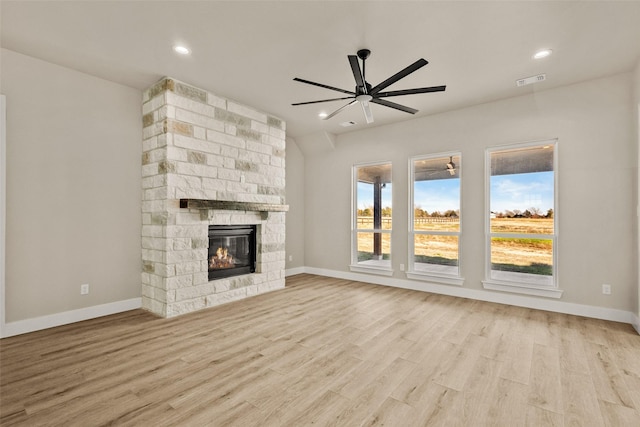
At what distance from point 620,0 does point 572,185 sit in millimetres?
2291

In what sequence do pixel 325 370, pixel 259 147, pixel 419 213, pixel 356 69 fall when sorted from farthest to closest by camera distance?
1. pixel 419 213
2. pixel 259 147
3. pixel 356 69
4. pixel 325 370

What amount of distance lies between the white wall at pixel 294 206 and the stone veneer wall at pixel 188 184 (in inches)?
68.2

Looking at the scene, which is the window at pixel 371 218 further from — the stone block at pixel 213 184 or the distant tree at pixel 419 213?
the stone block at pixel 213 184

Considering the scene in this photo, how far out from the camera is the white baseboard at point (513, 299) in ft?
12.2

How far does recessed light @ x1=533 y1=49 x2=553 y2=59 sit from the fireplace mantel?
3.90 meters

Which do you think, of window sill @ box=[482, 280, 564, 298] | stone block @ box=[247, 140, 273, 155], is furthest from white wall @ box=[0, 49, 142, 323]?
window sill @ box=[482, 280, 564, 298]

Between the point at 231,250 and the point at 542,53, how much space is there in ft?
15.5

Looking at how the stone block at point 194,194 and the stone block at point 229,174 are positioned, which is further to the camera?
the stone block at point 229,174

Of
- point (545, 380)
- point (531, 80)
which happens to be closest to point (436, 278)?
point (545, 380)

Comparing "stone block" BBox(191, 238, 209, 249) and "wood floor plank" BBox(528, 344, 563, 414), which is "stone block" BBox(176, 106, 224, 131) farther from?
"wood floor plank" BBox(528, 344, 563, 414)

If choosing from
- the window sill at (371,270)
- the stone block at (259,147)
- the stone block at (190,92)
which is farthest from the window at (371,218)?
the stone block at (190,92)

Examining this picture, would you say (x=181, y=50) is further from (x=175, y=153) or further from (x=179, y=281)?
(x=179, y=281)

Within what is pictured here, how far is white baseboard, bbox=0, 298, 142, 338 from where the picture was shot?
320cm

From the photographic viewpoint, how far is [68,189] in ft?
11.8
